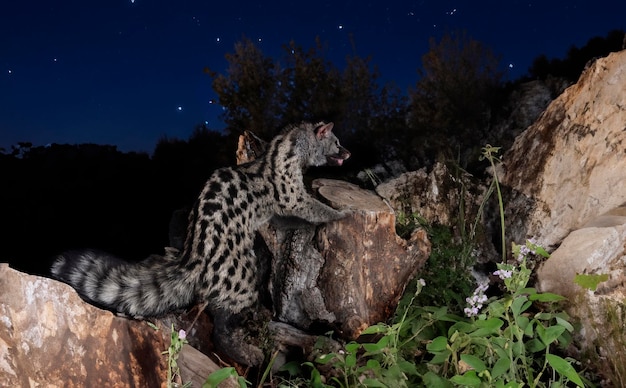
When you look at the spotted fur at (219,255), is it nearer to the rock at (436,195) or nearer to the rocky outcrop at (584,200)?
the rock at (436,195)

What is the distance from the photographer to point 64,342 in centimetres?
276

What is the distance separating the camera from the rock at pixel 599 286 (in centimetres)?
376

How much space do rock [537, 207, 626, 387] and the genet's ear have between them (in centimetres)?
252

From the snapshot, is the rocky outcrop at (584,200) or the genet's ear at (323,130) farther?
the genet's ear at (323,130)

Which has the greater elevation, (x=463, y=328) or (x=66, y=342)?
(x=66, y=342)

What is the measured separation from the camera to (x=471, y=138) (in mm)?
10547

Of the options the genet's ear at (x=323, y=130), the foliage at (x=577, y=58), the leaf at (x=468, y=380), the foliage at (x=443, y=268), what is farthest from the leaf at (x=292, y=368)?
the foliage at (x=577, y=58)

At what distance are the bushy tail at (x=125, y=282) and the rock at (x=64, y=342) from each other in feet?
3.22

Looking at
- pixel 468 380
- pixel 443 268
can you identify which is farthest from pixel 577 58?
pixel 468 380

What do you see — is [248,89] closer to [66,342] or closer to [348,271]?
[348,271]

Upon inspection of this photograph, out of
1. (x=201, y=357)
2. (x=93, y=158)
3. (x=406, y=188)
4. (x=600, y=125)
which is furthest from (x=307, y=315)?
(x=93, y=158)

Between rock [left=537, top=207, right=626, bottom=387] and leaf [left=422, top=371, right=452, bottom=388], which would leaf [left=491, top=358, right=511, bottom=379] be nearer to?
leaf [left=422, top=371, right=452, bottom=388]

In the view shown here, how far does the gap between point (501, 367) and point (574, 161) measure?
2.87 meters

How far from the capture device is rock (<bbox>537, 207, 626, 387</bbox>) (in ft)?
12.3
